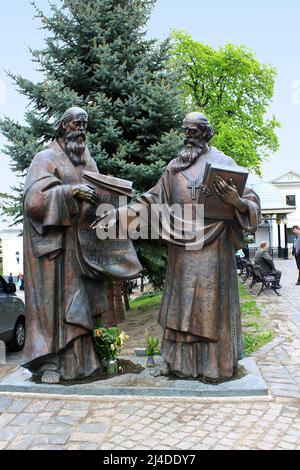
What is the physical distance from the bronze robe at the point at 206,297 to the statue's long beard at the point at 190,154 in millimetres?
69

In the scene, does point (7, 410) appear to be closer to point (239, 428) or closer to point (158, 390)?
point (158, 390)

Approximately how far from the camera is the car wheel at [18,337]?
934 centimetres

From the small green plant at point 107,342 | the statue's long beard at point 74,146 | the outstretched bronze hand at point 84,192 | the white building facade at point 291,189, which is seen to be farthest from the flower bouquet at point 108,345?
the white building facade at point 291,189

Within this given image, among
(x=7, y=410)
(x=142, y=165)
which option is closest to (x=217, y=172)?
(x=7, y=410)

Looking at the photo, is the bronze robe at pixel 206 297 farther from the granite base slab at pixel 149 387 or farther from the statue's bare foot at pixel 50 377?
the statue's bare foot at pixel 50 377

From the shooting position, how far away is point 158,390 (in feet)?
16.1

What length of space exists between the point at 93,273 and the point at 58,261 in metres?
0.39

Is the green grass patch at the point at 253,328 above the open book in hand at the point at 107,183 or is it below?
below

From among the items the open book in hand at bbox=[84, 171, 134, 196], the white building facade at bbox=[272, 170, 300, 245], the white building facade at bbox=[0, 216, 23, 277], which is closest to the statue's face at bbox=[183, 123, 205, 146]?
the open book in hand at bbox=[84, 171, 134, 196]

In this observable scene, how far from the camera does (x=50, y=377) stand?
5.16 metres

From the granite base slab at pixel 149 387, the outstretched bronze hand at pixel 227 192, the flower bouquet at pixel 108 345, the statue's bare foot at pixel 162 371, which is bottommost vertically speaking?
the granite base slab at pixel 149 387

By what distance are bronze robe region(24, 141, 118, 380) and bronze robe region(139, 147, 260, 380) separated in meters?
0.87
